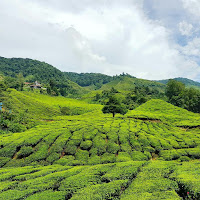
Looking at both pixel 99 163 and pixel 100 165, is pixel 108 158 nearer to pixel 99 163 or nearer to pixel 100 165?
pixel 99 163

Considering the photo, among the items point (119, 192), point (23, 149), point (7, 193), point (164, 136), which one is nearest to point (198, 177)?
point (119, 192)

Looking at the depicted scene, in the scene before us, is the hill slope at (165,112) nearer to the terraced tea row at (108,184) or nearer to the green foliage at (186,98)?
the green foliage at (186,98)

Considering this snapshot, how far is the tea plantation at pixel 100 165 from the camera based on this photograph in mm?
12062

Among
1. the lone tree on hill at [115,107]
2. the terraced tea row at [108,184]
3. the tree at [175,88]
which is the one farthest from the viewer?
the tree at [175,88]

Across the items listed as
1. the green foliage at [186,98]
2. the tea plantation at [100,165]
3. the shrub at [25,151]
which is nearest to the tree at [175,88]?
the green foliage at [186,98]

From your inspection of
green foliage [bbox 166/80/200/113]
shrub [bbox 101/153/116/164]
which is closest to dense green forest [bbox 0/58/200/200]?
shrub [bbox 101/153/116/164]

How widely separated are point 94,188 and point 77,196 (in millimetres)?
1713

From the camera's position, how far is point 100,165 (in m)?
18.2

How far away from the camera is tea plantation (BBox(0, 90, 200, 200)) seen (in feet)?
39.6

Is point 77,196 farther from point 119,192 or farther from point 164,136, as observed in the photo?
point 164,136

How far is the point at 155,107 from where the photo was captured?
73.6 metres

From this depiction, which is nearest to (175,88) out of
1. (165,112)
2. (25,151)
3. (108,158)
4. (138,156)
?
(165,112)

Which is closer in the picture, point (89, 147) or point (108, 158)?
point (108, 158)

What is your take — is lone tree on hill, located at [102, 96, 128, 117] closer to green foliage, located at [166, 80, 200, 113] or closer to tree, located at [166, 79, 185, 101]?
green foliage, located at [166, 80, 200, 113]
